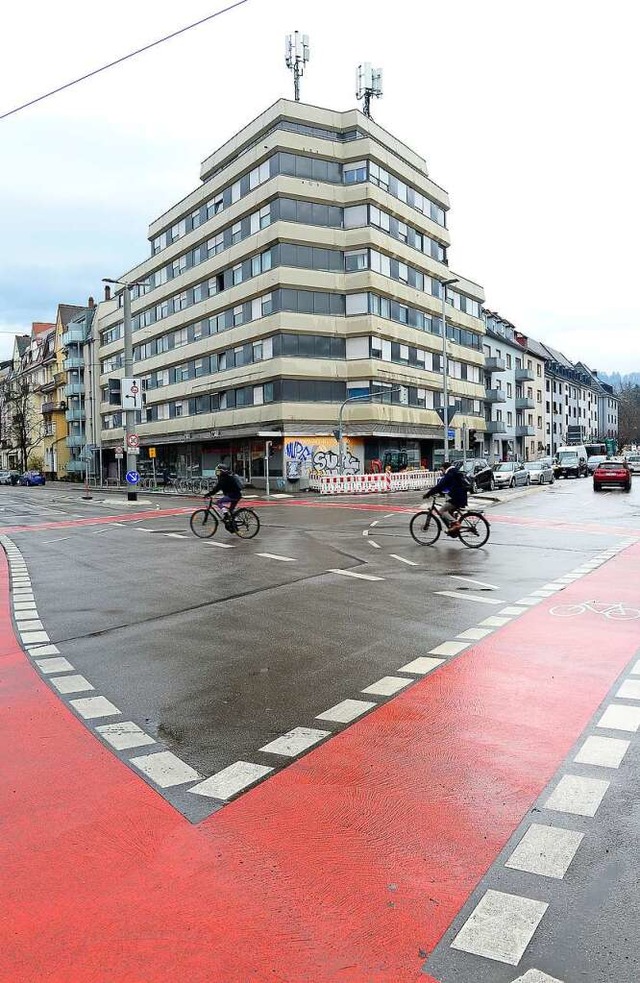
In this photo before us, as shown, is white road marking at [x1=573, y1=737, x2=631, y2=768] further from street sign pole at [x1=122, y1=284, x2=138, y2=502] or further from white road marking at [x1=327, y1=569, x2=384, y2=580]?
street sign pole at [x1=122, y1=284, x2=138, y2=502]

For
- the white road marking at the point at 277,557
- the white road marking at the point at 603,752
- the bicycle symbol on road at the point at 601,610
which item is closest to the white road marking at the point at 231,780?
the white road marking at the point at 603,752

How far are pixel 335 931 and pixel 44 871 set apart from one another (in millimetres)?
1359

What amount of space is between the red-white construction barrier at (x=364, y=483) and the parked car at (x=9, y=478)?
41379 millimetres

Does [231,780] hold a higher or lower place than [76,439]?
lower

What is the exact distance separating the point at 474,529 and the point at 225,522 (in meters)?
5.78

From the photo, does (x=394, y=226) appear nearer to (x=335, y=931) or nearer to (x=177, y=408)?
(x=177, y=408)

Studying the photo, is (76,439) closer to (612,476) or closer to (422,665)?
(612,476)

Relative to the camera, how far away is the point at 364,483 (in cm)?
3994

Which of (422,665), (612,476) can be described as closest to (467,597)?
(422,665)

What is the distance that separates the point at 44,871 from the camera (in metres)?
3.21

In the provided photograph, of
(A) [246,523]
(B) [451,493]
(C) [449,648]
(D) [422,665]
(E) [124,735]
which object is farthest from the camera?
(A) [246,523]

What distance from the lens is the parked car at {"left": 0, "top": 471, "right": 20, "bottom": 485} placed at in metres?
72.4

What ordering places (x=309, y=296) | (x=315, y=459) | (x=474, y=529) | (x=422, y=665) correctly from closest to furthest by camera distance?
(x=422, y=665)
(x=474, y=529)
(x=315, y=459)
(x=309, y=296)

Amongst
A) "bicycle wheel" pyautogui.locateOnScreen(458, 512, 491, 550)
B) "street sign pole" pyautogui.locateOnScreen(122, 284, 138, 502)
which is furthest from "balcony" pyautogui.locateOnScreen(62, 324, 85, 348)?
"bicycle wheel" pyautogui.locateOnScreen(458, 512, 491, 550)
